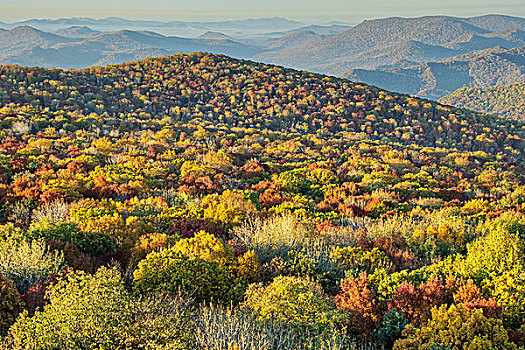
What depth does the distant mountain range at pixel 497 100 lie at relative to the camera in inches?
6176

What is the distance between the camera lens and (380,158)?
91.1ft

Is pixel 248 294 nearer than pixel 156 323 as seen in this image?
No

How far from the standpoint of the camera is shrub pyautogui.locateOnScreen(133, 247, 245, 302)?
18.4 ft

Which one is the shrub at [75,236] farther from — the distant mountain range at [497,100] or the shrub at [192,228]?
the distant mountain range at [497,100]

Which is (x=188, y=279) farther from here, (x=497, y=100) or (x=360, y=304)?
(x=497, y=100)

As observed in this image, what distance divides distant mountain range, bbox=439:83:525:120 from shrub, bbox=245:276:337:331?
17092 cm

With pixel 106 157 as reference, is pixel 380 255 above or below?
above

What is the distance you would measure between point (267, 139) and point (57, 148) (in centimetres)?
1570

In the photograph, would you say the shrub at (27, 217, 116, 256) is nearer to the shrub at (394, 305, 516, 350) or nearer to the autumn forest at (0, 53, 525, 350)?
the autumn forest at (0, 53, 525, 350)

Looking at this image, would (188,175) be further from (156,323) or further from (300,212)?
(156,323)

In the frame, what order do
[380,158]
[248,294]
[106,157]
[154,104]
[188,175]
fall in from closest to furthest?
[248,294] < [188,175] < [106,157] < [380,158] < [154,104]

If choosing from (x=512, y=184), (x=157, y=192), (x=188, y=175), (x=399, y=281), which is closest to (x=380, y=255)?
(x=399, y=281)

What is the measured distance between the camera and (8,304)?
4.89 meters

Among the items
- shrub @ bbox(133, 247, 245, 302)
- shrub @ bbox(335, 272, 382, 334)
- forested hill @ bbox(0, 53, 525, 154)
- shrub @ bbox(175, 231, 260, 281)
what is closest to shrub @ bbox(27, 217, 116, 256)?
shrub @ bbox(175, 231, 260, 281)
